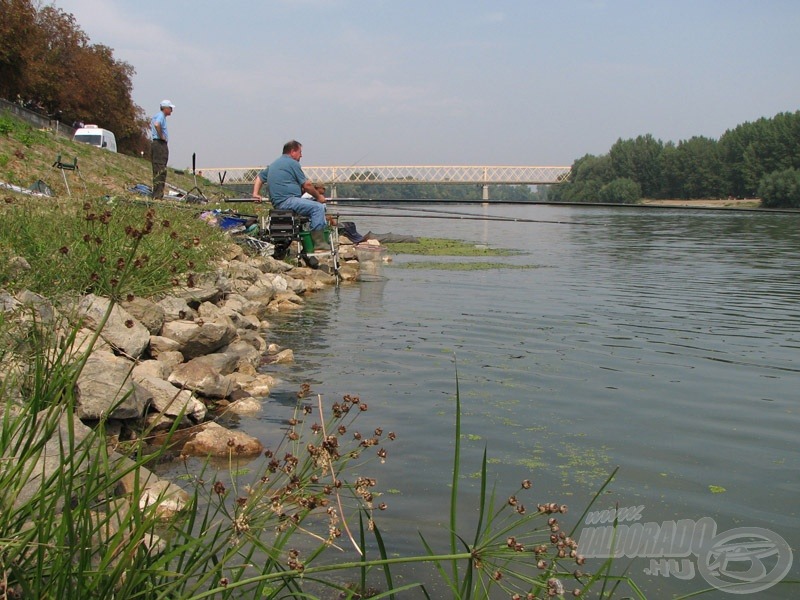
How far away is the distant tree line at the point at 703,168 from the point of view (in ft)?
309

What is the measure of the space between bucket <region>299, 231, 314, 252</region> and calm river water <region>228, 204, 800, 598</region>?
4.56 ft

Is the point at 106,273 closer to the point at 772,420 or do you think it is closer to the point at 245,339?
the point at 245,339

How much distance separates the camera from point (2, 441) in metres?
2.64

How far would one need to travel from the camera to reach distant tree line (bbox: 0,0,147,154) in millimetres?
38750

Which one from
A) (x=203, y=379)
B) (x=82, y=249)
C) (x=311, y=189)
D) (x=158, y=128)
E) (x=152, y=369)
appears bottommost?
(x=203, y=379)

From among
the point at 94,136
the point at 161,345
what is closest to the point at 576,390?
the point at 161,345

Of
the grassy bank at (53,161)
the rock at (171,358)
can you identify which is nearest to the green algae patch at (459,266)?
the grassy bank at (53,161)

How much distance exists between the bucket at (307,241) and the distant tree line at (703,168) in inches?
2928

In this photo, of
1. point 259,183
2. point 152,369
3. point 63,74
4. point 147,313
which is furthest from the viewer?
point 63,74

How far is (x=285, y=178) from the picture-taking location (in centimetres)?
1470

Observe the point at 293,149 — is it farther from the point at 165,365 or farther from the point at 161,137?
the point at 165,365

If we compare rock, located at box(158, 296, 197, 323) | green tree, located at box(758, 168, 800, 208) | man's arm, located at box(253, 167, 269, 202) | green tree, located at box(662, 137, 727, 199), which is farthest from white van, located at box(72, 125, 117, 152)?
green tree, located at box(662, 137, 727, 199)

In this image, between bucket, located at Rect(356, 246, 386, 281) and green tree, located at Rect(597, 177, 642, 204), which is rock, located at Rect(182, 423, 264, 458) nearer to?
bucket, located at Rect(356, 246, 386, 281)

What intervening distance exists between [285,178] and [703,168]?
102 m
